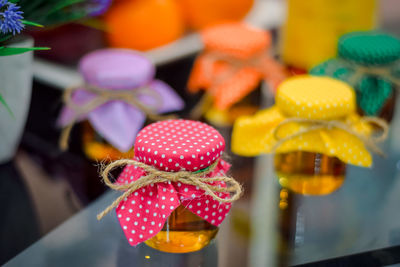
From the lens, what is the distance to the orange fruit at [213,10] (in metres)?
0.90

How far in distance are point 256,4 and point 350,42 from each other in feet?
1.42

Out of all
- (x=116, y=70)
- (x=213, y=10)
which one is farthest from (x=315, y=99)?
(x=213, y=10)

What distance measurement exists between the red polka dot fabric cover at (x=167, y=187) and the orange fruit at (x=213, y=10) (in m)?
0.42

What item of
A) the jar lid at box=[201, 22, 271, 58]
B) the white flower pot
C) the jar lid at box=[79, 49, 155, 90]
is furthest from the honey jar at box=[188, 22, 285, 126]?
the white flower pot

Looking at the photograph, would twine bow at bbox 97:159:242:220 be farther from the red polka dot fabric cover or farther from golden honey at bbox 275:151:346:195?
golden honey at bbox 275:151:346:195

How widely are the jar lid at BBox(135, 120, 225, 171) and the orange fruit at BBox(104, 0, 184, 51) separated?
1.07 ft

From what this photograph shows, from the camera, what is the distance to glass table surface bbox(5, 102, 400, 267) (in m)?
0.56

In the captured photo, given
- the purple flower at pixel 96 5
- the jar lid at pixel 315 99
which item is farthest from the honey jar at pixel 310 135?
the purple flower at pixel 96 5

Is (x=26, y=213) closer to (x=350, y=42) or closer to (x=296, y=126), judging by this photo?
(x=296, y=126)

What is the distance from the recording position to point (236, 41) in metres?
0.76

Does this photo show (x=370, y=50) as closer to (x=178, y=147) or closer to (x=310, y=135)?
(x=310, y=135)

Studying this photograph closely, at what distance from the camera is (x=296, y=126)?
60cm

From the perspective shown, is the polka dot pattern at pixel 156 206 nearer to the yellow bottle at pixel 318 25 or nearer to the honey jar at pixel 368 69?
the honey jar at pixel 368 69

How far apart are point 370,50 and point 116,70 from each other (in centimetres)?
30
